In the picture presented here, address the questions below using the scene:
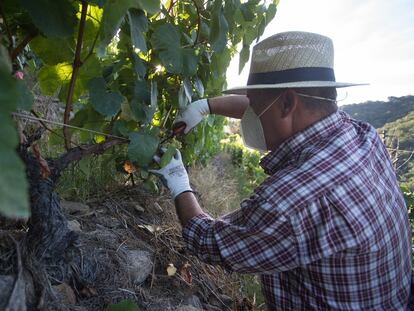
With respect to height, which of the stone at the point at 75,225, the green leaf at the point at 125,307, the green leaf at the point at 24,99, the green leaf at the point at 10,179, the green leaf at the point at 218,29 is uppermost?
the green leaf at the point at 218,29

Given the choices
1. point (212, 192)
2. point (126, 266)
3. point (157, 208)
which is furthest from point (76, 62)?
point (212, 192)

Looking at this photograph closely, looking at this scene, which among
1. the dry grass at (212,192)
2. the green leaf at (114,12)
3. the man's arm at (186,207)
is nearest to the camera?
the green leaf at (114,12)

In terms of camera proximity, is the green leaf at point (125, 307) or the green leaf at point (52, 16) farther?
the green leaf at point (125, 307)

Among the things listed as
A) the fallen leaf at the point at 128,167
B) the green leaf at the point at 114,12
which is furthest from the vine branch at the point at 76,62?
the fallen leaf at the point at 128,167

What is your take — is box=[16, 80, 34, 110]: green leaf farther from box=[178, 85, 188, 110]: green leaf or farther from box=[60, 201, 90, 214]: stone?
box=[60, 201, 90, 214]: stone

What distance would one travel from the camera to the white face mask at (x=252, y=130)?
5.67ft

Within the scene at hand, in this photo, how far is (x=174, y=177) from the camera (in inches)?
71.6

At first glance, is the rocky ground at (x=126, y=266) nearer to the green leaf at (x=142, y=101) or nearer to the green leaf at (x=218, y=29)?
the green leaf at (x=142, y=101)

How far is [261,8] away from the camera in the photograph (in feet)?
6.23

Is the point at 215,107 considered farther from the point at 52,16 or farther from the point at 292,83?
the point at 52,16

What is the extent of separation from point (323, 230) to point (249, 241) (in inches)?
10.0

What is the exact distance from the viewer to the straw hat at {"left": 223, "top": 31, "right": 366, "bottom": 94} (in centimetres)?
154

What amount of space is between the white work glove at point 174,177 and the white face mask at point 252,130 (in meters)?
0.35

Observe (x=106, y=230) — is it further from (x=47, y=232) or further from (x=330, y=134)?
(x=330, y=134)
